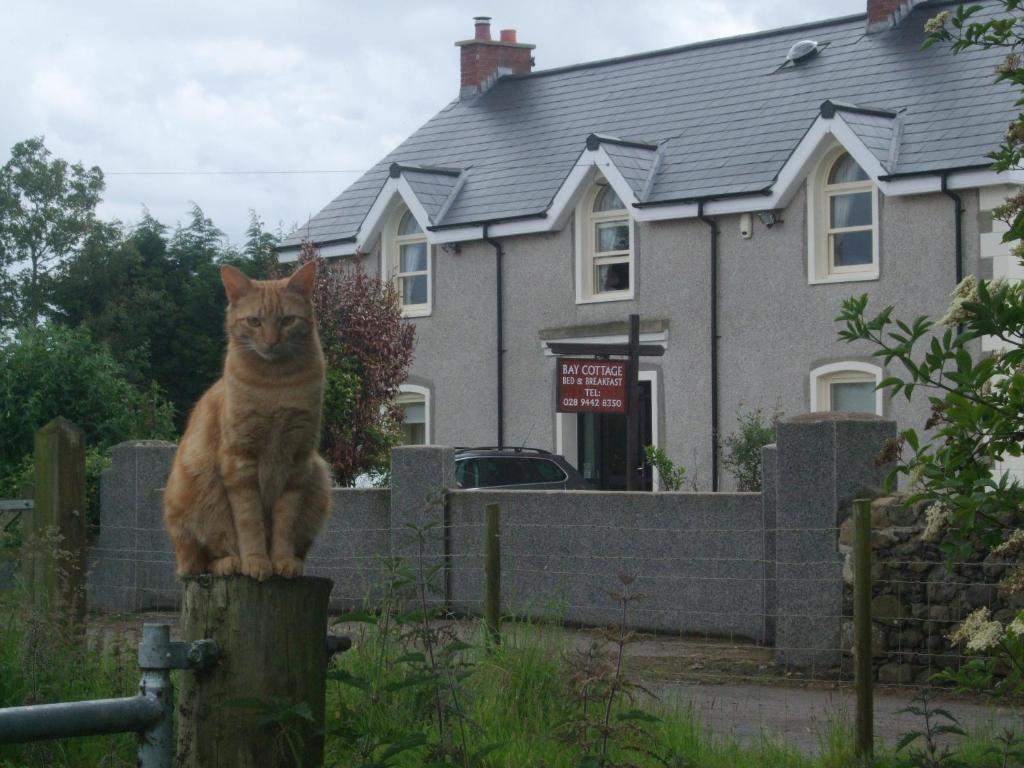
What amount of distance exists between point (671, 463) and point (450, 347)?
21.3 feet

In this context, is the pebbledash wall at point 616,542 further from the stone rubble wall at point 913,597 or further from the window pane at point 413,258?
the window pane at point 413,258

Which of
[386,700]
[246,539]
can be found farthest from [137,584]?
[246,539]

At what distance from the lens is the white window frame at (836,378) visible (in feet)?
83.7

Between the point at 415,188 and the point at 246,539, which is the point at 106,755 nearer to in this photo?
the point at 246,539

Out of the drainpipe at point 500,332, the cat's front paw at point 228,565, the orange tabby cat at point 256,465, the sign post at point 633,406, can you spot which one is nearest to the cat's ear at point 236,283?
the orange tabby cat at point 256,465

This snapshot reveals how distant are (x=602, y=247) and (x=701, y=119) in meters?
3.23

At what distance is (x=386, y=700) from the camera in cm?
766

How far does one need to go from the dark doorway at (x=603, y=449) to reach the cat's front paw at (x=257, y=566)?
23.6 metres

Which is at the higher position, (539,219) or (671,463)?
→ (539,219)

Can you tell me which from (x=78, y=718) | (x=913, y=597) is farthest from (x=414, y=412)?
(x=78, y=718)

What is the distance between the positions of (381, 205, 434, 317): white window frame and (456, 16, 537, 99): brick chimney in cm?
539

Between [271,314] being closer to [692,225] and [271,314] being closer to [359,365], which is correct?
[359,365]

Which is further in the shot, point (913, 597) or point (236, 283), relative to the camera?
point (913, 597)

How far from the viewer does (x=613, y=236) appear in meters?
29.0
